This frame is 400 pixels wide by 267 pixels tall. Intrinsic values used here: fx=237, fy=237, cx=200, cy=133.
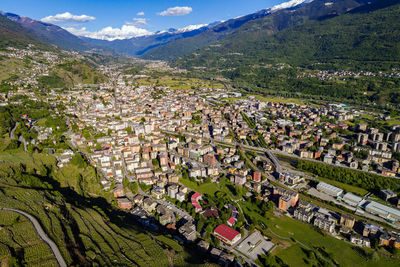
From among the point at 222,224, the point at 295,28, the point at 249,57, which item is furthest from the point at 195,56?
the point at 222,224

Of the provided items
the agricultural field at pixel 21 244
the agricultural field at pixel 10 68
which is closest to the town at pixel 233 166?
the agricultural field at pixel 21 244

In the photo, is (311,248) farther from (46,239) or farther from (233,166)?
(46,239)

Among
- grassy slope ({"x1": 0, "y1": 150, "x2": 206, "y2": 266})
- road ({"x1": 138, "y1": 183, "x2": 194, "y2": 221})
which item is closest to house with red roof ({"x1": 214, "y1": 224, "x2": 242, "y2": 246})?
road ({"x1": 138, "y1": 183, "x2": 194, "y2": 221})

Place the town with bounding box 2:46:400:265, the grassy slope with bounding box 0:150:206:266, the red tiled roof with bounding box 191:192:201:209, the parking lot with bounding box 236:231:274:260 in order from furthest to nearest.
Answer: the red tiled roof with bounding box 191:192:201:209 → the town with bounding box 2:46:400:265 → the parking lot with bounding box 236:231:274:260 → the grassy slope with bounding box 0:150:206:266

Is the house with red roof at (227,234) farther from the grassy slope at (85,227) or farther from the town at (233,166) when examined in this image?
the grassy slope at (85,227)

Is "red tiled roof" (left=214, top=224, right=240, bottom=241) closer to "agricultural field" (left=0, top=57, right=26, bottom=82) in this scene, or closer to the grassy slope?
the grassy slope

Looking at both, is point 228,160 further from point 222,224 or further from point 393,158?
point 393,158

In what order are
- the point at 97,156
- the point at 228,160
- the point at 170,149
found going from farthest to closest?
the point at 170,149, the point at 228,160, the point at 97,156
